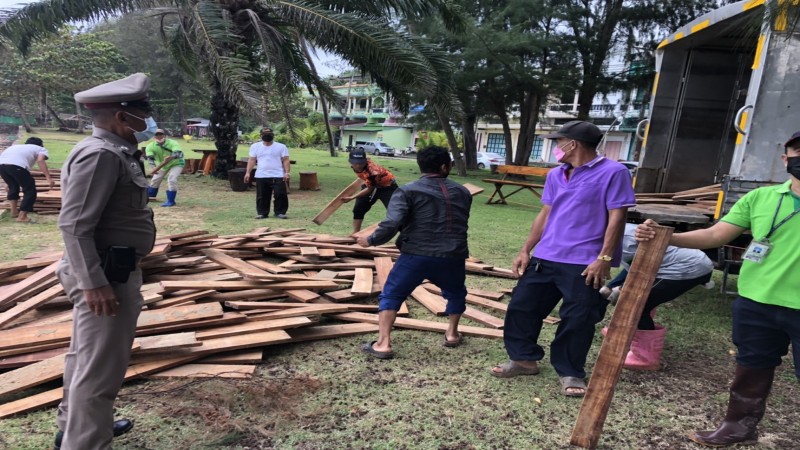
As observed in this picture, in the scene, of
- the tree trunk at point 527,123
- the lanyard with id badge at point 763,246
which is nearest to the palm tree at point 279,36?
the lanyard with id badge at point 763,246

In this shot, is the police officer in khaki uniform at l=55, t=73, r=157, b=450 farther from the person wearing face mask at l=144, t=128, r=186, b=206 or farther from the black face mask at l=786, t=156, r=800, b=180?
the person wearing face mask at l=144, t=128, r=186, b=206

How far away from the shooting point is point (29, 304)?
356 cm

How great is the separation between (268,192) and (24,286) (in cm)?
508

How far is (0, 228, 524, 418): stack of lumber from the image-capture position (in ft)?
10.4

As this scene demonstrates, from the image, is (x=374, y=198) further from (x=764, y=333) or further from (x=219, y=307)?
(x=764, y=333)

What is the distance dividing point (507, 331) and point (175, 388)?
7.30 feet

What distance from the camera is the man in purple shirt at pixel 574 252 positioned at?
3.08 metres

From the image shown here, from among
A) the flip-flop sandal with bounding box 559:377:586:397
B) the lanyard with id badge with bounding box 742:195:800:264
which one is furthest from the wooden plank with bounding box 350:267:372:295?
the lanyard with id badge with bounding box 742:195:800:264

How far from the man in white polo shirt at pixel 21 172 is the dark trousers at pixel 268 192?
11.1 ft

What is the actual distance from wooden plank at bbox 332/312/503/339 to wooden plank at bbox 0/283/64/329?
2148 mm

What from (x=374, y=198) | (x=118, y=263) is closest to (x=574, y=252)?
(x=118, y=263)

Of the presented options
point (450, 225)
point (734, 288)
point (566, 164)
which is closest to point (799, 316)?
point (566, 164)

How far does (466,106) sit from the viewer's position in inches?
782

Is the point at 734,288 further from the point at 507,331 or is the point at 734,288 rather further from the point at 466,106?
the point at 466,106
